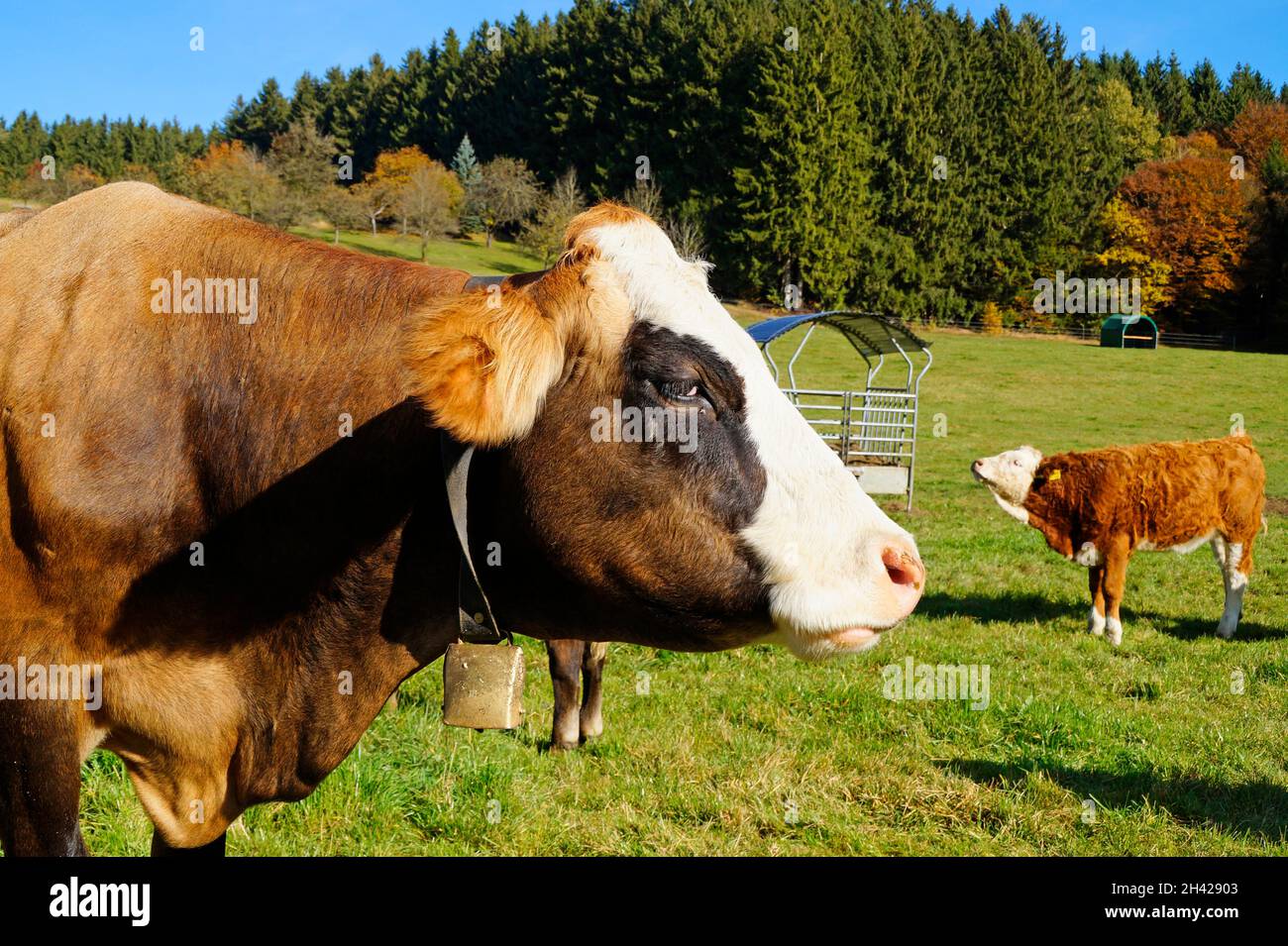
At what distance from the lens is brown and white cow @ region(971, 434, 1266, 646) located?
8758 millimetres

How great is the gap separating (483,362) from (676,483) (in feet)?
1.46

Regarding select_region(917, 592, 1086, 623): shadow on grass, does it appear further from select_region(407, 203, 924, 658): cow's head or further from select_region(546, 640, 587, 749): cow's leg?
select_region(407, 203, 924, 658): cow's head

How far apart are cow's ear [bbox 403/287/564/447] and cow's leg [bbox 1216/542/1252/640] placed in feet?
29.0

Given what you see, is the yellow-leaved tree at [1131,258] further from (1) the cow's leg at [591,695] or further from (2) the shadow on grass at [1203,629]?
(1) the cow's leg at [591,695]

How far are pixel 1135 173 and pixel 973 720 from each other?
6377 centimetres

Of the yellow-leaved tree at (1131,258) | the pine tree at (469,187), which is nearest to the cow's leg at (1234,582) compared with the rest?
the yellow-leaved tree at (1131,258)

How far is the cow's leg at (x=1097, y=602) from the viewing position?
848 centimetres

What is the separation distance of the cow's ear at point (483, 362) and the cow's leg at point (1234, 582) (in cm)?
885

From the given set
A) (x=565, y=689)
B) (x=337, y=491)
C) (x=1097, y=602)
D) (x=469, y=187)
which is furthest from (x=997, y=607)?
(x=469, y=187)

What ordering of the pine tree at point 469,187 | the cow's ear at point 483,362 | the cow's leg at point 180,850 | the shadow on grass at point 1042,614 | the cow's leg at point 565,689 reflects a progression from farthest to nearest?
the pine tree at point 469,187 < the shadow on grass at point 1042,614 < the cow's leg at point 565,689 < the cow's leg at point 180,850 < the cow's ear at point 483,362

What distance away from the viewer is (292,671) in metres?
2.08

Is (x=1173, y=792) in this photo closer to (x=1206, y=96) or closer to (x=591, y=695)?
(x=591, y=695)

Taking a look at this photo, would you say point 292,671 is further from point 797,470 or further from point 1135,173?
point 1135,173
